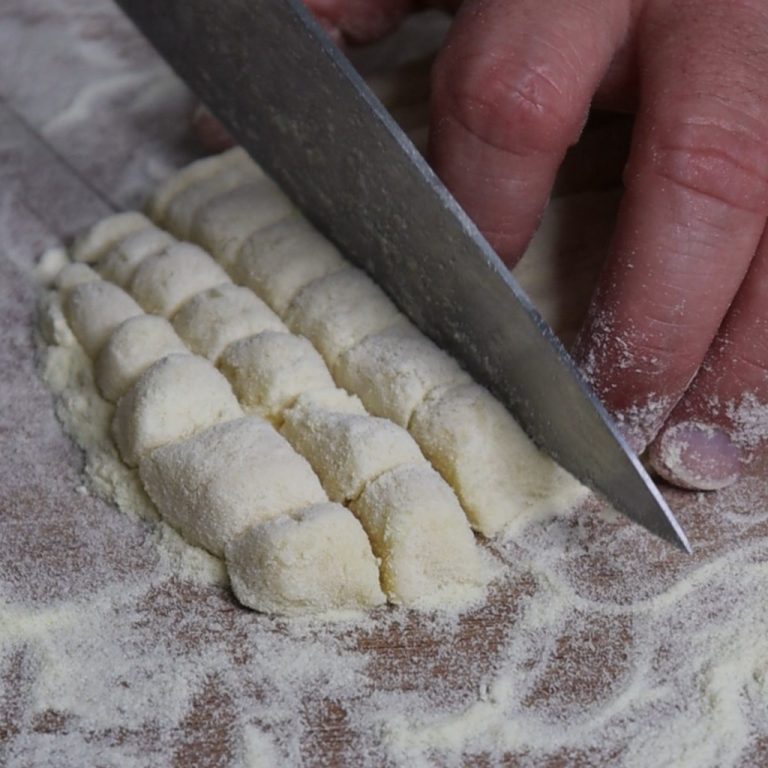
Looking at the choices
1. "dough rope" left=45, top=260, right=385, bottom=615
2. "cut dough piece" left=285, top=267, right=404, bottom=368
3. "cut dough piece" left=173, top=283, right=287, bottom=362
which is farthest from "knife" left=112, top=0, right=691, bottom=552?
"dough rope" left=45, top=260, right=385, bottom=615

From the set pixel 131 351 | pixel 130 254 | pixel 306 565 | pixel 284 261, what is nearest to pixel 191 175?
pixel 130 254

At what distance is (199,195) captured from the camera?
1.74 m

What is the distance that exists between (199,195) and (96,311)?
0.26m

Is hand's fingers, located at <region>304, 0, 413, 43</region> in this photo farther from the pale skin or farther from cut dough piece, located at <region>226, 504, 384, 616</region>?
cut dough piece, located at <region>226, 504, 384, 616</region>

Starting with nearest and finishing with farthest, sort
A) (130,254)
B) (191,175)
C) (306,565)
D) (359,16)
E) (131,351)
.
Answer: (306,565), (131,351), (130,254), (191,175), (359,16)

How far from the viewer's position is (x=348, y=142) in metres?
1.47

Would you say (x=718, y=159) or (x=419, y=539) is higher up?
(x=718, y=159)

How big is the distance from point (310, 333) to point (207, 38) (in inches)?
17.0

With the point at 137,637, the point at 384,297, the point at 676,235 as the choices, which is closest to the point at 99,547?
the point at 137,637

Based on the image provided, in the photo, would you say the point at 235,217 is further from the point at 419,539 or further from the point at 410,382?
the point at 419,539

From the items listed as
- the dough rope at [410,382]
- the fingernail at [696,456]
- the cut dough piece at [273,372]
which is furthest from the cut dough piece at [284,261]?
the fingernail at [696,456]

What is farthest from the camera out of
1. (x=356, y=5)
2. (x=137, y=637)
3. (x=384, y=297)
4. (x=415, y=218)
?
(x=356, y=5)

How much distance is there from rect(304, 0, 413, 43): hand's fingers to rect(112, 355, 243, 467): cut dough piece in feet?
2.84

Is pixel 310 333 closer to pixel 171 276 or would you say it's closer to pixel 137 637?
pixel 171 276
